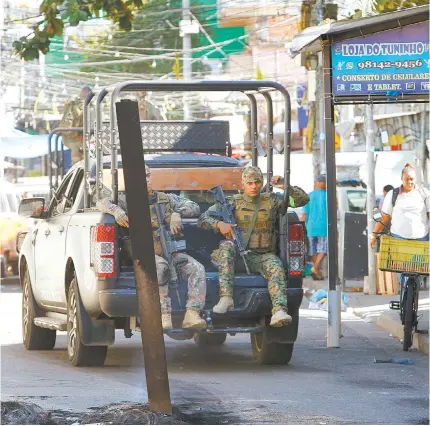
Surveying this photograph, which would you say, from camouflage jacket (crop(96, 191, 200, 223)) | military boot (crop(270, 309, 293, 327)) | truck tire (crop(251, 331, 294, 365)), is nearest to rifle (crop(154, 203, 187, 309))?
camouflage jacket (crop(96, 191, 200, 223))

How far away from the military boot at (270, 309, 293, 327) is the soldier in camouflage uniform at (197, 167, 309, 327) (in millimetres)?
49

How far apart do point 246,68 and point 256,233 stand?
154 ft

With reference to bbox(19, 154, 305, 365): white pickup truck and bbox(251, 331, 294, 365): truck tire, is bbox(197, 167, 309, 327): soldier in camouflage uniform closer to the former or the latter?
bbox(19, 154, 305, 365): white pickup truck

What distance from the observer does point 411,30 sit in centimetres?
1265

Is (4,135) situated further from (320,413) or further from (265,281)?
(320,413)

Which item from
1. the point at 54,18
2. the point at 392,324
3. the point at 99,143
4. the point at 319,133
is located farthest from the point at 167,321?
the point at 319,133

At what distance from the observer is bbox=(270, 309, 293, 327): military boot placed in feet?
33.9

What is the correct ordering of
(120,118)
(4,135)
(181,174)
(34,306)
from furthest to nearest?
(4,135)
(34,306)
(181,174)
(120,118)

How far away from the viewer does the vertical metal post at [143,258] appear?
7.25m

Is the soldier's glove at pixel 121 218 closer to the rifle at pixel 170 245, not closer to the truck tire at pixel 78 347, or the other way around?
the rifle at pixel 170 245

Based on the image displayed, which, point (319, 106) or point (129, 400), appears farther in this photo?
point (319, 106)

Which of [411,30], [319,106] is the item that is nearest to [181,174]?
[411,30]

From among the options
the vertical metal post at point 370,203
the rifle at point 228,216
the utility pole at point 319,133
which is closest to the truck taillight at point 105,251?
the rifle at point 228,216

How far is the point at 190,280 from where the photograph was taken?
10492 millimetres
